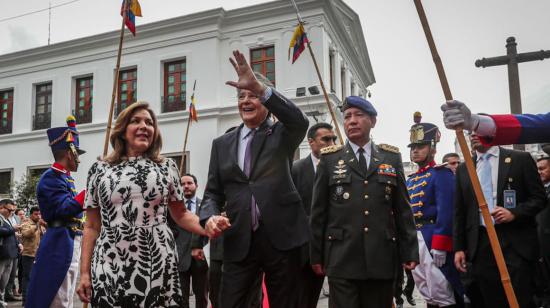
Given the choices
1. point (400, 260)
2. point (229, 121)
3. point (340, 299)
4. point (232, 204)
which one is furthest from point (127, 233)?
point (229, 121)

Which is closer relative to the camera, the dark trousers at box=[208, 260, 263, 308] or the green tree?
the dark trousers at box=[208, 260, 263, 308]

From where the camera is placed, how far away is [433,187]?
15.8ft

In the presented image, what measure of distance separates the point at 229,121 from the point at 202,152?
1764 mm

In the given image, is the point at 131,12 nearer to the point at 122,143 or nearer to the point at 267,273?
the point at 122,143

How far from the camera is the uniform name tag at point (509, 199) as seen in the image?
3.69 metres

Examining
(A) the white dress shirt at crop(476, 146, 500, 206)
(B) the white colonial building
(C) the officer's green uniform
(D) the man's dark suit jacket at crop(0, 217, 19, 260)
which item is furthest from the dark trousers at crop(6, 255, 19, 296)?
(B) the white colonial building

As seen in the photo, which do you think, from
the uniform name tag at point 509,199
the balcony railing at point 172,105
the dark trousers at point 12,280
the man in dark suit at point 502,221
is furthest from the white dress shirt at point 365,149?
the balcony railing at point 172,105

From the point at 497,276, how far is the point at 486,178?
2.65 ft

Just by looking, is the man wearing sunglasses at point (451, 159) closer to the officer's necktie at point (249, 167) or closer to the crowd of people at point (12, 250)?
the officer's necktie at point (249, 167)

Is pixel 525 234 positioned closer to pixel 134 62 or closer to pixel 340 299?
pixel 340 299

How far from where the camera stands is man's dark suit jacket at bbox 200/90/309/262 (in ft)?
9.77

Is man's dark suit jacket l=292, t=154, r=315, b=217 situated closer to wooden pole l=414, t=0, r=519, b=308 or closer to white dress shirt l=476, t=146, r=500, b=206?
white dress shirt l=476, t=146, r=500, b=206

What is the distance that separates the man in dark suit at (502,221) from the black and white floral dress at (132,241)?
2.37 metres

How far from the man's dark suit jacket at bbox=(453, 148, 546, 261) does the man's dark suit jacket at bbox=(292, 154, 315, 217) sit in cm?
135
